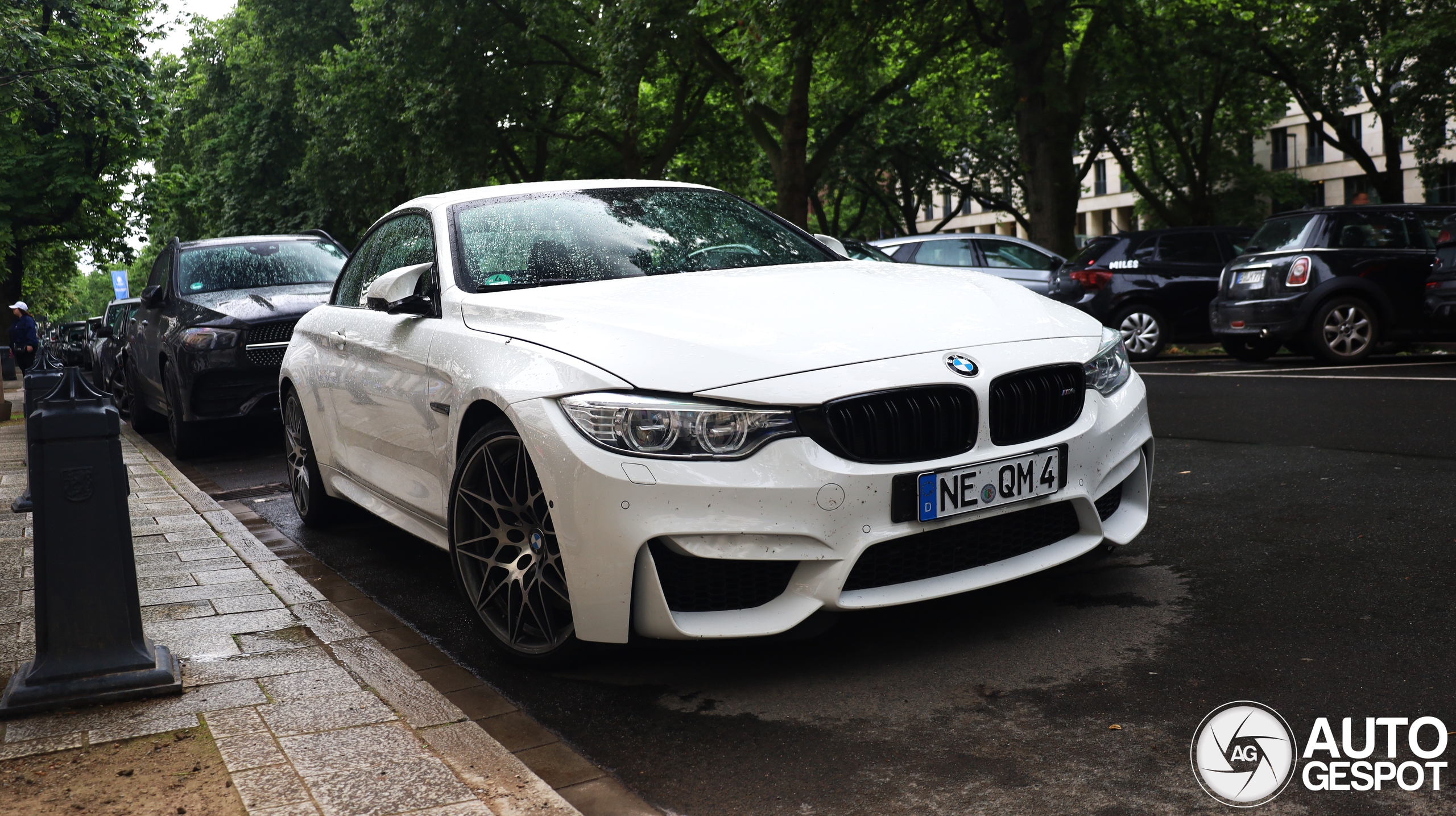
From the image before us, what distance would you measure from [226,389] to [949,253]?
9929 mm

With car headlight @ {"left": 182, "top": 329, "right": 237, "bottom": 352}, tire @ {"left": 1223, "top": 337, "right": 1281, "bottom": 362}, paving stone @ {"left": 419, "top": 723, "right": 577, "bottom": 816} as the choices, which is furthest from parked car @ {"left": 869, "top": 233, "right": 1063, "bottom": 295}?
paving stone @ {"left": 419, "top": 723, "right": 577, "bottom": 816}

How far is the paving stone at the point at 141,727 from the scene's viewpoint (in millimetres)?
3523

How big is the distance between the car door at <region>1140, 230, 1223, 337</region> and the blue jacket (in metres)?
23.2

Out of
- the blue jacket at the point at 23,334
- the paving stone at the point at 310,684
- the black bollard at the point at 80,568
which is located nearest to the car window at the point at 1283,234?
the paving stone at the point at 310,684

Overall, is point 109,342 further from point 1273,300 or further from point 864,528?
point 864,528

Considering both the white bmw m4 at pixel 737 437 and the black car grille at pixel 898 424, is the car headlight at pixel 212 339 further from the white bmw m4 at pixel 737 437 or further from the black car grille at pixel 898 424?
the black car grille at pixel 898 424

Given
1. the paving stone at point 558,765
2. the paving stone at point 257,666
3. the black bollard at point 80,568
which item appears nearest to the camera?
the paving stone at point 558,765

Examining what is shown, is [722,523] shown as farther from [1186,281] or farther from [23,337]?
[23,337]

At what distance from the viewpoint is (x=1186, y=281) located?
1579 cm

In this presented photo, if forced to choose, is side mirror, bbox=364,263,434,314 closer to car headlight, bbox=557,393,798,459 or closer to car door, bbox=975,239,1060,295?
car headlight, bbox=557,393,798,459

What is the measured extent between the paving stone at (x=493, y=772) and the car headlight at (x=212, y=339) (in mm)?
7087

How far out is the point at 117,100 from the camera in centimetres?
2092

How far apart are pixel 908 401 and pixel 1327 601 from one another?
1607mm

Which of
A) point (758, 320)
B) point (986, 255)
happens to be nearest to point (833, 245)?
point (758, 320)
